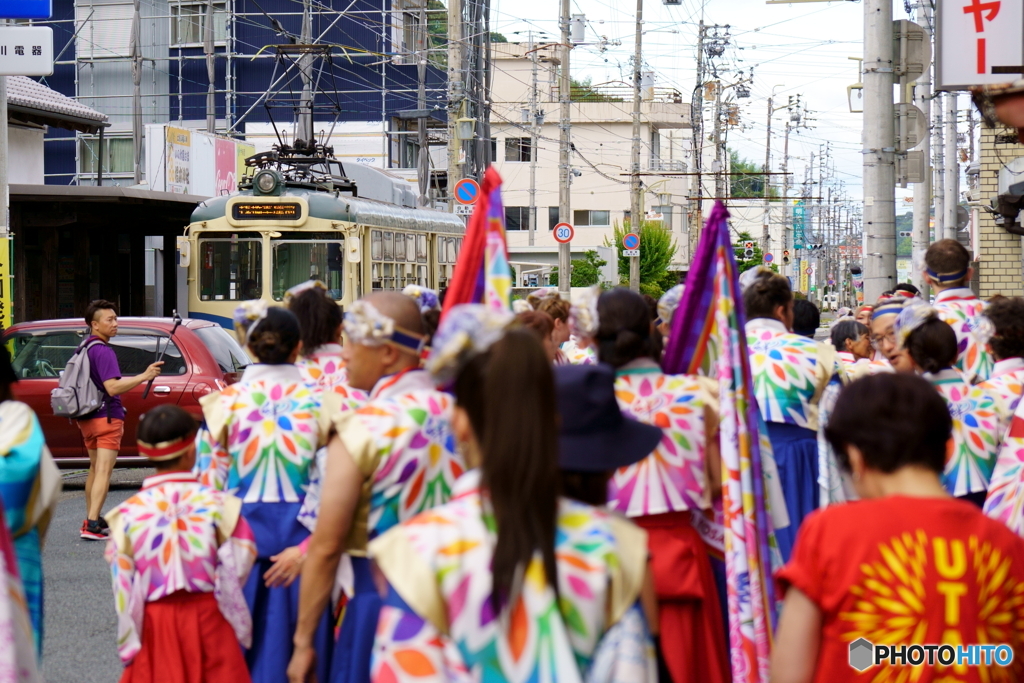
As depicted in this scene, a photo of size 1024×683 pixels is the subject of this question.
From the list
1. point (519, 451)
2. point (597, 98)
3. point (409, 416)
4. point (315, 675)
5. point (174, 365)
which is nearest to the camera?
point (519, 451)

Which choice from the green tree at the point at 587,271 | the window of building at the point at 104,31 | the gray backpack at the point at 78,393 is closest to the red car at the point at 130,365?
the gray backpack at the point at 78,393

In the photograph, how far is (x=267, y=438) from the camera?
455 cm

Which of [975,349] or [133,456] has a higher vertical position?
[975,349]

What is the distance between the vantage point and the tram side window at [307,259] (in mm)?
17797

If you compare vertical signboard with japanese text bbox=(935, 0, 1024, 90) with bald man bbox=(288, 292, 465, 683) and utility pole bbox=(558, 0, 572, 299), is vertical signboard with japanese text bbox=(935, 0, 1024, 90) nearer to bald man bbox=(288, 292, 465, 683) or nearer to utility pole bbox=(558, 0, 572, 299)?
bald man bbox=(288, 292, 465, 683)

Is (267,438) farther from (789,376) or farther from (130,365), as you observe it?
(130,365)

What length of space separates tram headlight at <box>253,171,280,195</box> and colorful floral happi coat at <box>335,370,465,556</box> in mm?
14690

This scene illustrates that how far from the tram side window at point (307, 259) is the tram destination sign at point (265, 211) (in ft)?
0.94

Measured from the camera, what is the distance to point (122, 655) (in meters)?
4.51

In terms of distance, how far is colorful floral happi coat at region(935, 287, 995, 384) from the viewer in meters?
6.69

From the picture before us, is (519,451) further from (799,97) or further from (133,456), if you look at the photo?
(799,97)

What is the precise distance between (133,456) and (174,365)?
3.27 feet

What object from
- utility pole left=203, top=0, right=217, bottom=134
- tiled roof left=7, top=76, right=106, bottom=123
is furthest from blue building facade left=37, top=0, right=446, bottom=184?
tiled roof left=7, top=76, right=106, bottom=123

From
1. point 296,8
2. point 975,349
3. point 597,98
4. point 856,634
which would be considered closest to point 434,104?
point 296,8
